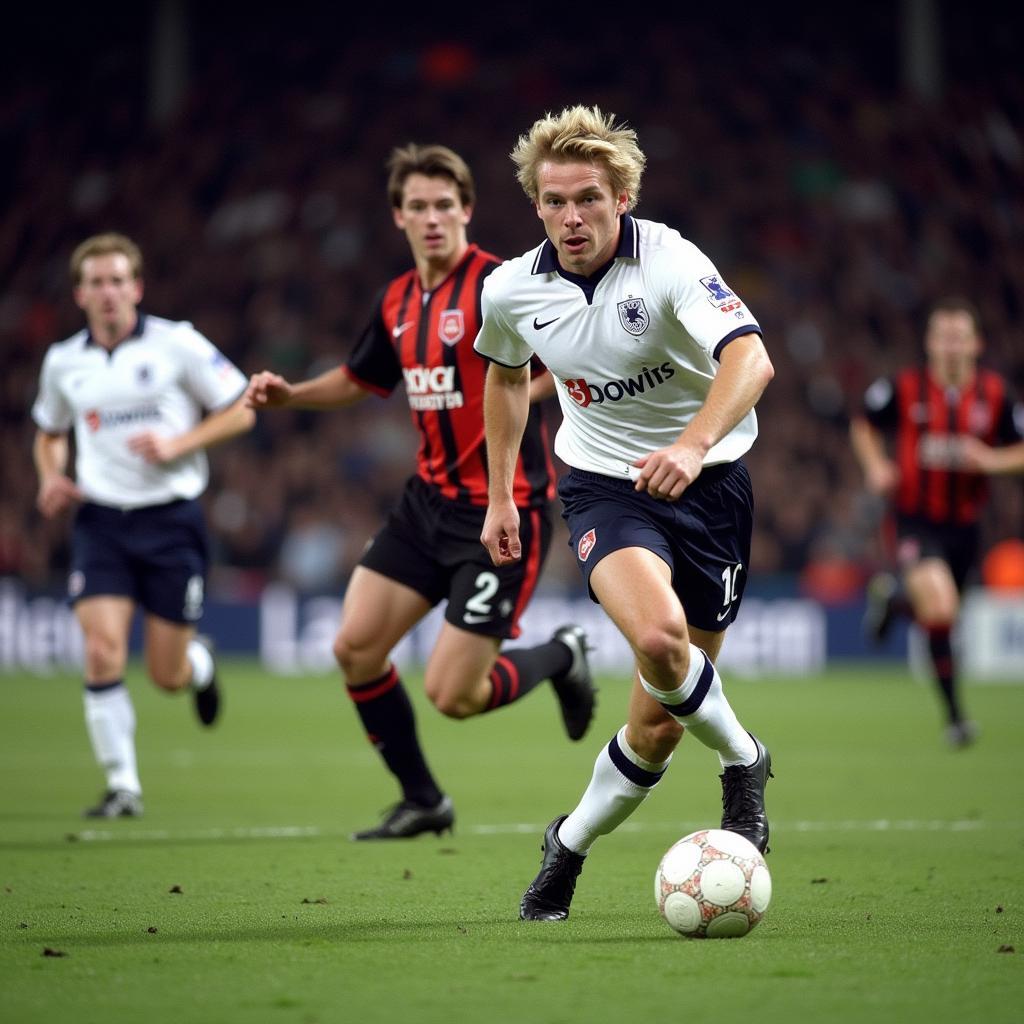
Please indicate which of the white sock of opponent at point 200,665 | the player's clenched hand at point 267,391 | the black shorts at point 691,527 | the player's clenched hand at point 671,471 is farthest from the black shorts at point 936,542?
Answer: the player's clenched hand at point 671,471

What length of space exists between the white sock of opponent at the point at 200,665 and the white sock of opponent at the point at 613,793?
4.48 m

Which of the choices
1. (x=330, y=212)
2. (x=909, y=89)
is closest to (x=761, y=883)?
(x=330, y=212)

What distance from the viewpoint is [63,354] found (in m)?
8.56

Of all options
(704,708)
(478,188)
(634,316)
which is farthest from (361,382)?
(478,188)

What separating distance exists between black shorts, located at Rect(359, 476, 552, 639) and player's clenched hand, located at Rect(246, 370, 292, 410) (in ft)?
2.61

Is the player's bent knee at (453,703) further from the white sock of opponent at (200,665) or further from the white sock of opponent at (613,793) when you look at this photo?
the white sock of opponent at (200,665)

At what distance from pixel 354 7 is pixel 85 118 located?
4.34m

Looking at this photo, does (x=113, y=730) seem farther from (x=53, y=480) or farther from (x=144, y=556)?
(x=53, y=480)

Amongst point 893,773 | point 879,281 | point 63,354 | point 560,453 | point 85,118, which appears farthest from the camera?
point 85,118

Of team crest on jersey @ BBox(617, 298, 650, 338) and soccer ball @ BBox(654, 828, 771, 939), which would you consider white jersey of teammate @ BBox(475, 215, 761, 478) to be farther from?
soccer ball @ BBox(654, 828, 771, 939)

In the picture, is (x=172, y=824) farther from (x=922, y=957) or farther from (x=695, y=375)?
(x=922, y=957)

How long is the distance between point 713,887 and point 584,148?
2.00m

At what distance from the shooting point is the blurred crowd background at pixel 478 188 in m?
20.2

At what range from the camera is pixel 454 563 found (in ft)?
23.0
